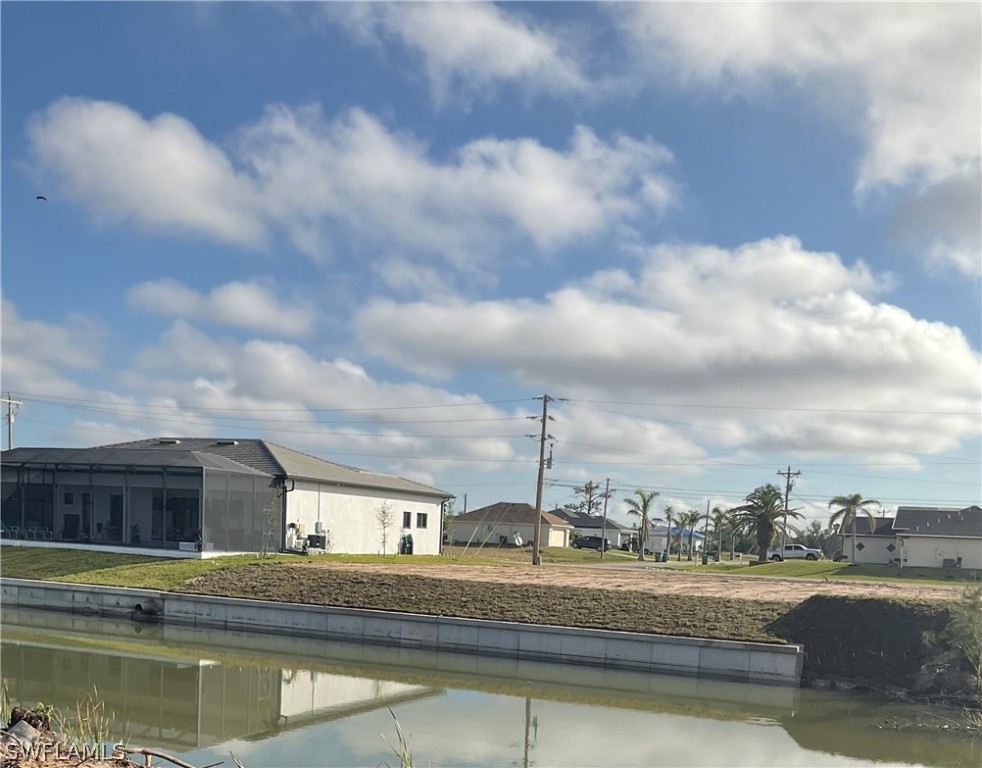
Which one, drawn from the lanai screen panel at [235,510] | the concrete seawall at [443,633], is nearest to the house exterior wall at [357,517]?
the lanai screen panel at [235,510]

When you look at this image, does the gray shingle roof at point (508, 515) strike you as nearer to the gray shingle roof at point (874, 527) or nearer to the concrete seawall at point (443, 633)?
the gray shingle roof at point (874, 527)

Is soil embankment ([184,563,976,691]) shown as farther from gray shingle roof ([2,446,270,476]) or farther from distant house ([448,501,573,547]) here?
distant house ([448,501,573,547])

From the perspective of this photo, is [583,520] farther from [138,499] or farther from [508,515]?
[138,499]

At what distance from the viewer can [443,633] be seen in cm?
2103

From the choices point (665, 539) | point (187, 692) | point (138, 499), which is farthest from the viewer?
point (665, 539)

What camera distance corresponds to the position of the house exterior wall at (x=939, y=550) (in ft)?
154

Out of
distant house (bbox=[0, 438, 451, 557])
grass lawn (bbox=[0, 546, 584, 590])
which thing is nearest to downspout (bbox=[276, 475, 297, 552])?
distant house (bbox=[0, 438, 451, 557])

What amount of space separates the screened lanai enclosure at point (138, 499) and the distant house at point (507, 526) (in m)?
33.6

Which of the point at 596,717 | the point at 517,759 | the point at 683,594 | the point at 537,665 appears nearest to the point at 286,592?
the point at 537,665

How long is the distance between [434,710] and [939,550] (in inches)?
1585

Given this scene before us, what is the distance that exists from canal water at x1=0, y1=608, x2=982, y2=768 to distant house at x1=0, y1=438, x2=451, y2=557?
1062 cm

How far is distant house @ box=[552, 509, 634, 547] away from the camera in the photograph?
277ft

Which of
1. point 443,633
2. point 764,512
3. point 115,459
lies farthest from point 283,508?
point 764,512

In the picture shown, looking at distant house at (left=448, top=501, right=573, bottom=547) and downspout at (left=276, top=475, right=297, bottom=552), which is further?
distant house at (left=448, top=501, right=573, bottom=547)
